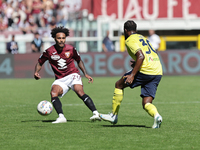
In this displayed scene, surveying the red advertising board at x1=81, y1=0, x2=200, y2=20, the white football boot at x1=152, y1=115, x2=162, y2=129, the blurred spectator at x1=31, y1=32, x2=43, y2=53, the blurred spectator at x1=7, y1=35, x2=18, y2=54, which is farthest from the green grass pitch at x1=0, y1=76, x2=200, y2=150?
the red advertising board at x1=81, y1=0, x2=200, y2=20

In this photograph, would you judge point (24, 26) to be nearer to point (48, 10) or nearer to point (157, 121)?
point (48, 10)

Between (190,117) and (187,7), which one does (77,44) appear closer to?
(187,7)

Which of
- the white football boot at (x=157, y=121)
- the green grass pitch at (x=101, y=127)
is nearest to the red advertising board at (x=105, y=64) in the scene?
the green grass pitch at (x=101, y=127)

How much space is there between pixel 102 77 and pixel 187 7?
8.12m

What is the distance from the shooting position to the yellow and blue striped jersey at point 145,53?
6973 mm

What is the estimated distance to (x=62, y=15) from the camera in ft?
77.7

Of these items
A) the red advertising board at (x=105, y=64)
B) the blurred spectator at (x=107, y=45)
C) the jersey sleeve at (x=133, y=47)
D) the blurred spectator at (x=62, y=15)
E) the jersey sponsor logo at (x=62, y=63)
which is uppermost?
the blurred spectator at (x=62, y=15)

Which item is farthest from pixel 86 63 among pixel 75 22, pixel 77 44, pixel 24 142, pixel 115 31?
pixel 24 142

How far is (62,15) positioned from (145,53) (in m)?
17.1

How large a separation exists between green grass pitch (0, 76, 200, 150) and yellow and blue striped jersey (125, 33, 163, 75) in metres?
0.93

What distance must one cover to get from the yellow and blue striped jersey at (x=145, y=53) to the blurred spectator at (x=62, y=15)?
1661cm

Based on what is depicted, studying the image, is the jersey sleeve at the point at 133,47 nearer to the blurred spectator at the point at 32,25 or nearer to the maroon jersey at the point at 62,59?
the maroon jersey at the point at 62,59

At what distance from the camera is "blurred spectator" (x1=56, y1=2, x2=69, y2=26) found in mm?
23562

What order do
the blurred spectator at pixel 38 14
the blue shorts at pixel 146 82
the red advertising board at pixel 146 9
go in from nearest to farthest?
the blue shorts at pixel 146 82, the blurred spectator at pixel 38 14, the red advertising board at pixel 146 9
